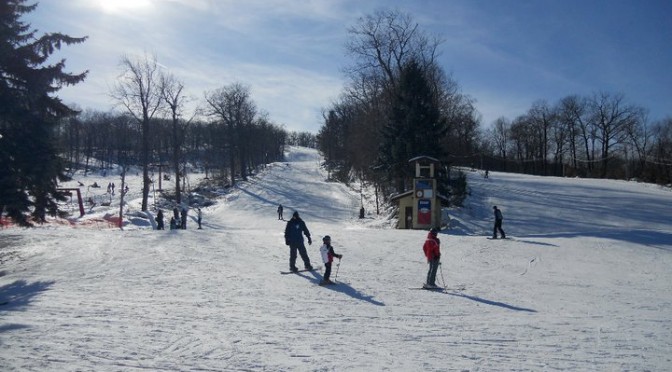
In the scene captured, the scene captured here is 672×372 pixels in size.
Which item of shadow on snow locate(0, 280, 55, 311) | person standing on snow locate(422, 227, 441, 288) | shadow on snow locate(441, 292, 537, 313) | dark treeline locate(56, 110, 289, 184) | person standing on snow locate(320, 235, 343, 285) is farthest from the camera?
dark treeline locate(56, 110, 289, 184)

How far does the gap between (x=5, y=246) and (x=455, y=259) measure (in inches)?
696

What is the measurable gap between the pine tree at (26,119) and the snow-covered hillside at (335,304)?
2.28 meters

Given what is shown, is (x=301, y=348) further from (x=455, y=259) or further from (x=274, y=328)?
(x=455, y=259)

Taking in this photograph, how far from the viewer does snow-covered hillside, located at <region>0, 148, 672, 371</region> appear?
7711 millimetres

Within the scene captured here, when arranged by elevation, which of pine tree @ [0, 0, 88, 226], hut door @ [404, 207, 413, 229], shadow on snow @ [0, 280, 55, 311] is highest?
pine tree @ [0, 0, 88, 226]

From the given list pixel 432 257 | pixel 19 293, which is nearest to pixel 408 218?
pixel 432 257

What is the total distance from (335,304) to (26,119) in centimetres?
1236

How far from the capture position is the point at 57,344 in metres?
7.98

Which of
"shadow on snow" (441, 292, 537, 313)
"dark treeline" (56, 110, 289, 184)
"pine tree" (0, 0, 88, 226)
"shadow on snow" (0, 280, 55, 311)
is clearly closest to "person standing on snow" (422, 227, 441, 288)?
"shadow on snow" (441, 292, 537, 313)

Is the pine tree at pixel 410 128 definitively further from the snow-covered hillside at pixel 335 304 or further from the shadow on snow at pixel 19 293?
the shadow on snow at pixel 19 293

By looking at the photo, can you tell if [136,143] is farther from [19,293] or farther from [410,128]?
[19,293]

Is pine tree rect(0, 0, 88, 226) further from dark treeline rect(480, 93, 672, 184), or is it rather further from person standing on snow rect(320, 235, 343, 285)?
dark treeline rect(480, 93, 672, 184)

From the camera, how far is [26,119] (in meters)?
16.4

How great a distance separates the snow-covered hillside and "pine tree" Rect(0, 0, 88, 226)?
7.49 ft
